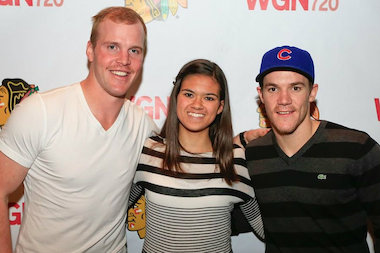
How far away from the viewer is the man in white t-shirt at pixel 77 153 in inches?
48.6

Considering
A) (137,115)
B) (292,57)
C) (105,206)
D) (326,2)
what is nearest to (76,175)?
(105,206)

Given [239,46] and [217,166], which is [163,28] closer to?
[239,46]

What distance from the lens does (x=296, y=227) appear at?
134 cm

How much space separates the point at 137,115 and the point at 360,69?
4.09 ft

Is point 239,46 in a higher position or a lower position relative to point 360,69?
higher

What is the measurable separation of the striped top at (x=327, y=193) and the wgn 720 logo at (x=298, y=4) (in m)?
0.73

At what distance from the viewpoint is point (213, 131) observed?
161 cm

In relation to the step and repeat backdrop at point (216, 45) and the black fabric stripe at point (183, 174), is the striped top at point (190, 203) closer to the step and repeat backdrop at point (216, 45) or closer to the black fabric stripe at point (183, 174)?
the black fabric stripe at point (183, 174)

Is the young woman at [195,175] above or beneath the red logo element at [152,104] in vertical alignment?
beneath

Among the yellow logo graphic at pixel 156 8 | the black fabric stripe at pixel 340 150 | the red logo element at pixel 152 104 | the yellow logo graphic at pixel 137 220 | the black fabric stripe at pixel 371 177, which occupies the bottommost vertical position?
the yellow logo graphic at pixel 137 220

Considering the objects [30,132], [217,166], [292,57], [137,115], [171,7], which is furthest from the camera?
[171,7]

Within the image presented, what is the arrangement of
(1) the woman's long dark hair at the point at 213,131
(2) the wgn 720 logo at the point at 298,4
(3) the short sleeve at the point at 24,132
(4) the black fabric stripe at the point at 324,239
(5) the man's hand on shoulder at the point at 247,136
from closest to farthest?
(3) the short sleeve at the point at 24,132
(4) the black fabric stripe at the point at 324,239
(1) the woman's long dark hair at the point at 213,131
(5) the man's hand on shoulder at the point at 247,136
(2) the wgn 720 logo at the point at 298,4

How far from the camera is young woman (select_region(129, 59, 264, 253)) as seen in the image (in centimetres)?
135

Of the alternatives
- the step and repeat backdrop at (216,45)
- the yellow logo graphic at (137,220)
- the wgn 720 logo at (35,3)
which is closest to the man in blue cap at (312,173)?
the step and repeat backdrop at (216,45)
